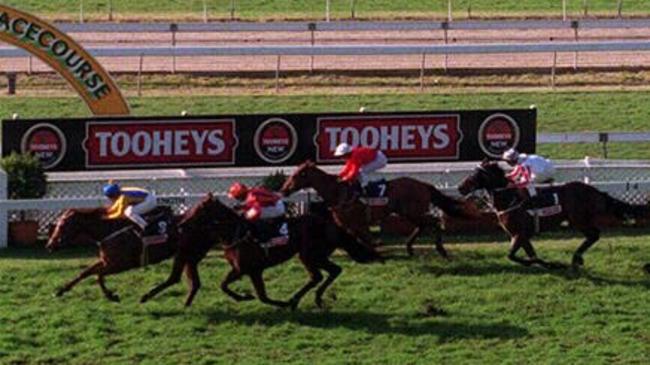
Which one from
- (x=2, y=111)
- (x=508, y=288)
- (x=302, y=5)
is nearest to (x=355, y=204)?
(x=508, y=288)

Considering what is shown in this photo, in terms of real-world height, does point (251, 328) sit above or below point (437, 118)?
below

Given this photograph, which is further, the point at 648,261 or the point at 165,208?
the point at 648,261

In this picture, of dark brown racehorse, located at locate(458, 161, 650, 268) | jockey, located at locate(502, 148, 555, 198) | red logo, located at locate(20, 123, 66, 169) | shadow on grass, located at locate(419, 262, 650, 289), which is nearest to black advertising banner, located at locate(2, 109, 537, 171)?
red logo, located at locate(20, 123, 66, 169)

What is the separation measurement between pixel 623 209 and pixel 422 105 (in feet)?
32.7

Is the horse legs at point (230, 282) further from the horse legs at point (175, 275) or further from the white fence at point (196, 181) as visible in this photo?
the white fence at point (196, 181)

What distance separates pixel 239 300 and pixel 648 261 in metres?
4.53

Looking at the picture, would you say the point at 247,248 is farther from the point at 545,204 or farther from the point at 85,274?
the point at 545,204

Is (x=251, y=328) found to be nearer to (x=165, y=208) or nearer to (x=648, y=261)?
(x=165, y=208)

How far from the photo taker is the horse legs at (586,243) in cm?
2006

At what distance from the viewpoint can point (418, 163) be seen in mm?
23172

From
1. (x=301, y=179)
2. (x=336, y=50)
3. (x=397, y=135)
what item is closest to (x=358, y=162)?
(x=301, y=179)

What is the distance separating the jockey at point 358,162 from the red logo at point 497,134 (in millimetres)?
3072

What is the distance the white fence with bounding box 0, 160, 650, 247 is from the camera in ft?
69.3

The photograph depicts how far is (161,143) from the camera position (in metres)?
22.5
